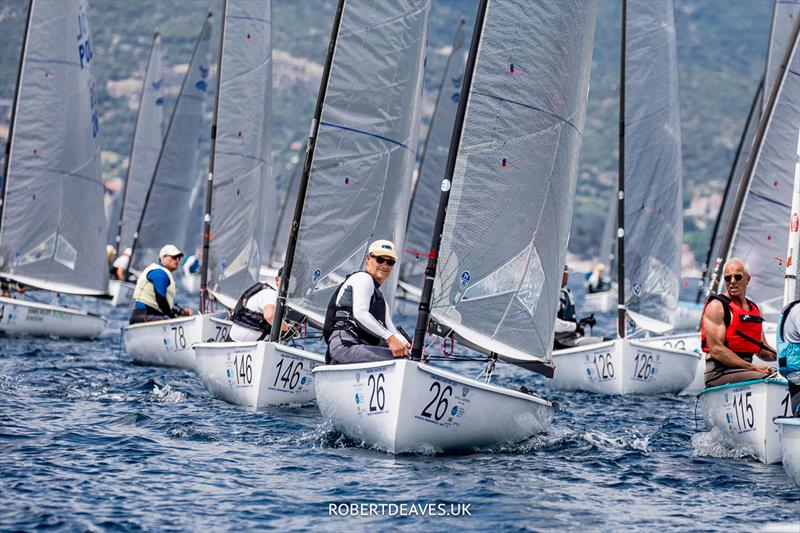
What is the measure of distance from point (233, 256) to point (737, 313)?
31.7ft

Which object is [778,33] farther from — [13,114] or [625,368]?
[13,114]

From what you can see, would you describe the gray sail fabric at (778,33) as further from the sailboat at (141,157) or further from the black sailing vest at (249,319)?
the sailboat at (141,157)

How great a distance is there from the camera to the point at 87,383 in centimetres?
1342

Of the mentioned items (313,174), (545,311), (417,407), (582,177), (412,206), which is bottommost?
(417,407)

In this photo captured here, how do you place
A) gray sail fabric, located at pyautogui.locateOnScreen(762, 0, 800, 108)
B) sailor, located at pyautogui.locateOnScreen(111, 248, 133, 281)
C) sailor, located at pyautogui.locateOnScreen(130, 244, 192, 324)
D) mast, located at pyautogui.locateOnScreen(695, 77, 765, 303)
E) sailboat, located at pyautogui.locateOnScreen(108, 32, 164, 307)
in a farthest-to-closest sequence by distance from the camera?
sailboat, located at pyautogui.locateOnScreen(108, 32, 164, 307) → sailor, located at pyautogui.locateOnScreen(111, 248, 133, 281) → mast, located at pyautogui.locateOnScreen(695, 77, 765, 303) → gray sail fabric, located at pyautogui.locateOnScreen(762, 0, 800, 108) → sailor, located at pyautogui.locateOnScreen(130, 244, 192, 324)

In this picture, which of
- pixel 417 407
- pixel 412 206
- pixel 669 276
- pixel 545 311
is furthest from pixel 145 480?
pixel 412 206

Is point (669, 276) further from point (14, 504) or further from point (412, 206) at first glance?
point (14, 504)

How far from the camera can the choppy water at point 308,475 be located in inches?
296

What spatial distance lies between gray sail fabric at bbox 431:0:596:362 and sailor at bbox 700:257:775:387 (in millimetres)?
1398

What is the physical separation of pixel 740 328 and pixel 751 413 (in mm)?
891

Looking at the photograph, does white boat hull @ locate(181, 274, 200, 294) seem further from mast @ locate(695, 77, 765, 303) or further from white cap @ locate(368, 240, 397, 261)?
white cap @ locate(368, 240, 397, 261)

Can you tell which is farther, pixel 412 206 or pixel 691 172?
pixel 691 172

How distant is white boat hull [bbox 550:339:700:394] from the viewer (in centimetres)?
1501

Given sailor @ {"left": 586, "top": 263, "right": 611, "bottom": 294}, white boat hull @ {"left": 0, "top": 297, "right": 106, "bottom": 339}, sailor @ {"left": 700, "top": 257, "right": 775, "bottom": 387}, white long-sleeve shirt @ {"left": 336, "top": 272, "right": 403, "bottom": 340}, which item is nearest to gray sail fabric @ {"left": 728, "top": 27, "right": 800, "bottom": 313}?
sailor @ {"left": 700, "top": 257, "right": 775, "bottom": 387}
